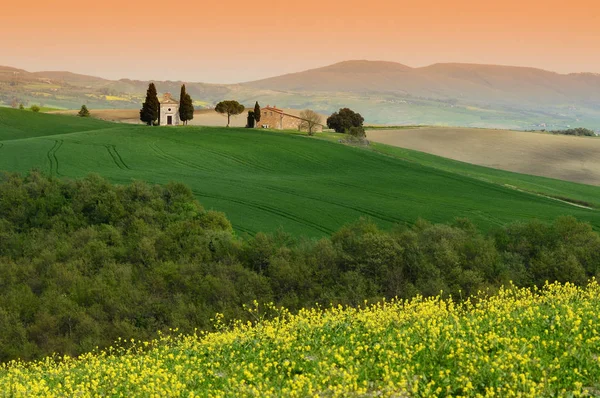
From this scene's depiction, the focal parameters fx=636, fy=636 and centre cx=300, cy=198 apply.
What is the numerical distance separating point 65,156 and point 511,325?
2967 inches

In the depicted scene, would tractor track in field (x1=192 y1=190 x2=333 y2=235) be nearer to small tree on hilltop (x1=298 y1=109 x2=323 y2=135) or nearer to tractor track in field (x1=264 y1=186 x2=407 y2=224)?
tractor track in field (x1=264 y1=186 x2=407 y2=224)

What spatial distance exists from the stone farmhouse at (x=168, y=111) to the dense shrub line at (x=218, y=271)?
75.0 metres

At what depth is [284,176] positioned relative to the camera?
8006 centimetres

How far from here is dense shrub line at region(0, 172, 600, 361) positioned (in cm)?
3366

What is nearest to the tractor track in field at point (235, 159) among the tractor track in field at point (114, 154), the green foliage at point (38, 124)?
the tractor track in field at point (114, 154)

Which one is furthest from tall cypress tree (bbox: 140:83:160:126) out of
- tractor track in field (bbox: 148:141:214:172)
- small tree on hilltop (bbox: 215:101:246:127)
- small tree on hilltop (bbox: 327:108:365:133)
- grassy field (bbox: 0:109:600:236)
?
small tree on hilltop (bbox: 327:108:365:133)

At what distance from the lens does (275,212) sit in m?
58.3

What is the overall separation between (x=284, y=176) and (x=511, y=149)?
7137 centimetres

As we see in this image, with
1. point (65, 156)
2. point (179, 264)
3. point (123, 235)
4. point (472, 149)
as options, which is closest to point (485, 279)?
point (179, 264)

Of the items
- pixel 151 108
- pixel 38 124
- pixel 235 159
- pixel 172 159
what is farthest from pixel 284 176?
pixel 38 124

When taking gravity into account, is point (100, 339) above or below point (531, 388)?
below

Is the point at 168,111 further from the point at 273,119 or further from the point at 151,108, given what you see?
the point at 273,119

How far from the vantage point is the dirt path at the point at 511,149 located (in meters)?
113

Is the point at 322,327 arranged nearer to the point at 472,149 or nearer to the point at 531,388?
the point at 531,388
